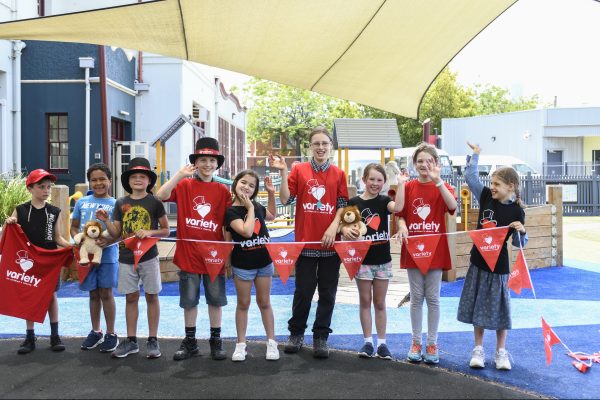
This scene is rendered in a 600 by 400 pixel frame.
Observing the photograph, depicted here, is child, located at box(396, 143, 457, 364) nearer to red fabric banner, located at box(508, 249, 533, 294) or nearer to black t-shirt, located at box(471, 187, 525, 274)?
black t-shirt, located at box(471, 187, 525, 274)

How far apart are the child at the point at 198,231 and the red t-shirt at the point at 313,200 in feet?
2.12

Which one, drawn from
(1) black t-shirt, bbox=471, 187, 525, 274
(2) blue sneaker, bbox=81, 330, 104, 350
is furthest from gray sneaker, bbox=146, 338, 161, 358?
(1) black t-shirt, bbox=471, 187, 525, 274

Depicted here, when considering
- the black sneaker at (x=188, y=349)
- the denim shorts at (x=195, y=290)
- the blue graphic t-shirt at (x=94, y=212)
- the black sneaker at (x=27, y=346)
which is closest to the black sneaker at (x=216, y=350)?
the black sneaker at (x=188, y=349)

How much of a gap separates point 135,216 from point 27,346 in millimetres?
1620

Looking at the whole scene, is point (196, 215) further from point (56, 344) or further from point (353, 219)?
point (56, 344)

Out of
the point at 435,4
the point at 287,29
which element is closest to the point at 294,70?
the point at 287,29

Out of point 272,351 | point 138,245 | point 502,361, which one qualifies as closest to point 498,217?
point 502,361

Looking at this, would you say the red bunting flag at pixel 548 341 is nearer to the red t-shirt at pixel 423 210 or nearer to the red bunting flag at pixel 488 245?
the red bunting flag at pixel 488 245

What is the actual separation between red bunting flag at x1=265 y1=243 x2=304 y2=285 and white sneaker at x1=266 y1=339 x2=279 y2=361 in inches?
23.6

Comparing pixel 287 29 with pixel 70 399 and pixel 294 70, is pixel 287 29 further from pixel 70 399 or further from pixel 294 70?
pixel 70 399

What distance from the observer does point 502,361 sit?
506 centimetres

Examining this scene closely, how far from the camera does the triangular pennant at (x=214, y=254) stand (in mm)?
5219

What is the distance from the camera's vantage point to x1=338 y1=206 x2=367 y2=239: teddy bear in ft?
17.1

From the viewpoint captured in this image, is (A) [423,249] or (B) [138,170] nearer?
(A) [423,249]
